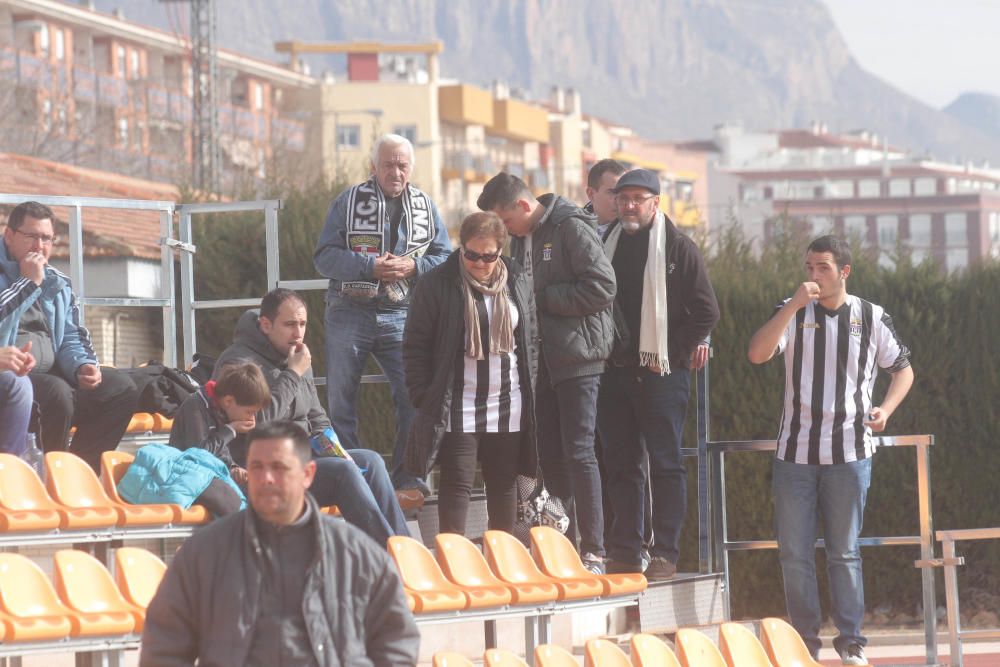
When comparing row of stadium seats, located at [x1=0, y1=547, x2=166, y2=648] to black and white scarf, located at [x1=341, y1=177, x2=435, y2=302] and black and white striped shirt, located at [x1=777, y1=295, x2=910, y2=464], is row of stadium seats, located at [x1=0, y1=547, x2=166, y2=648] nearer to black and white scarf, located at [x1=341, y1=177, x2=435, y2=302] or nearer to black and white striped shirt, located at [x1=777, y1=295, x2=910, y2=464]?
black and white scarf, located at [x1=341, y1=177, x2=435, y2=302]

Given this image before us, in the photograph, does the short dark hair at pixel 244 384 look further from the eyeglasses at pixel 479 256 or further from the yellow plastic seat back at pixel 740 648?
the yellow plastic seat back at pixel 740 648

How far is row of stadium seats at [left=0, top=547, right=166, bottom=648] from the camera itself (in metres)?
5.62

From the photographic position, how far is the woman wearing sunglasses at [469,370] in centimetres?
719

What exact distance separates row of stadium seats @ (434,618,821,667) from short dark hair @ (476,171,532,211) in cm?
195

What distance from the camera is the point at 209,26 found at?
3356cm

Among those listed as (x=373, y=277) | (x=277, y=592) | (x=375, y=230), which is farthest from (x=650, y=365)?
(x=277, y=592)

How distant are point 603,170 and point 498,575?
208 cm

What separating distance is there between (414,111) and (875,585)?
75965mm

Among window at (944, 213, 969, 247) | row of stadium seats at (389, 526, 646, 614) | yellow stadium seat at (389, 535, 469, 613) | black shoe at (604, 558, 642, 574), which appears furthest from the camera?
window at (944, 213, 969, 247)

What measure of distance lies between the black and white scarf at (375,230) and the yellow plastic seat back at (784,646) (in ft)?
7.29

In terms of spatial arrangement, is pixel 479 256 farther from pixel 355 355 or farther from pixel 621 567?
pixel 621 567

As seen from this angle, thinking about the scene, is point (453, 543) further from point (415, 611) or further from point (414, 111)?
point (414, 111)

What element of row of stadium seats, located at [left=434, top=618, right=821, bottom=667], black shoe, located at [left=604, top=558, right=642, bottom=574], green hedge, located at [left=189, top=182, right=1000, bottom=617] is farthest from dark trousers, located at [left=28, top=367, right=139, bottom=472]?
green hedge, located at [left=189, top=182, right=1000, bottom=617]

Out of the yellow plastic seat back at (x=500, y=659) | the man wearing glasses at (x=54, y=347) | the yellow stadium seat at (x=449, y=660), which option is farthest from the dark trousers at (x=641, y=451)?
the man wearing glasses at (x=54, y=347)
